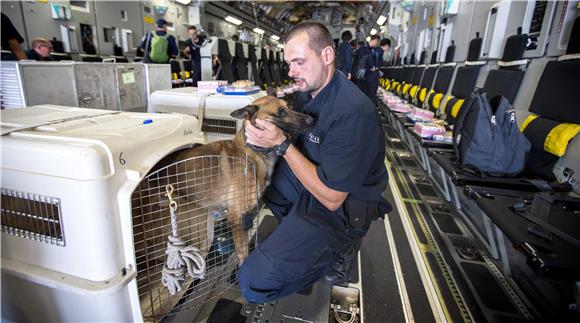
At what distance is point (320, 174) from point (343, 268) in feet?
2.03

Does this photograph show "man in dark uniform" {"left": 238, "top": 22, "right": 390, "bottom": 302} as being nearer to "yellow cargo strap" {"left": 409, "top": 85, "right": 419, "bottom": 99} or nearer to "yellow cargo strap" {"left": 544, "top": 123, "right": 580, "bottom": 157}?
"yellow cargo strap" {"left": 544, "top": 123, "right": 580, "bottom": 157}

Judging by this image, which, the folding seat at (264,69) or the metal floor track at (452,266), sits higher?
the folding seat at (264,69)

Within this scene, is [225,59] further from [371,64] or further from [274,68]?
[274,68]

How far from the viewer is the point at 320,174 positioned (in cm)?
125

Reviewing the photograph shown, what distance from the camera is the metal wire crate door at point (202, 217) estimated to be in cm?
128

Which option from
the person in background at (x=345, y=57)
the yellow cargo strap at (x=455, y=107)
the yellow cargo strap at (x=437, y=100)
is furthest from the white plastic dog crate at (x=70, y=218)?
the person in background at (x=345, y=57)

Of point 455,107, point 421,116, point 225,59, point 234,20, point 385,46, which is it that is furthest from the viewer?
point 234,20

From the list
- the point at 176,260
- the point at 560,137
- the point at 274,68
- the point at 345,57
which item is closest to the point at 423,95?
the point at 345,57

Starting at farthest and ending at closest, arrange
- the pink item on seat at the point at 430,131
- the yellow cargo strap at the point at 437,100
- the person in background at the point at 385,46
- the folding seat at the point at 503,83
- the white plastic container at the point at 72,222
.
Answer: the person in background at the point at 385,46, the yellow cargo strap at the point at 437,100, the pink item on seat at the point at 430,131, the folding seat at the point at 503,83, the white plastic container at the point at 72,222

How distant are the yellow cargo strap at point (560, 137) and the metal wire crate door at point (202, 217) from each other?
5.86 feet

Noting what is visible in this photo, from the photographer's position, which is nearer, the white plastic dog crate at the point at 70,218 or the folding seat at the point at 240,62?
the white plastic dog crate at the point at 70,218

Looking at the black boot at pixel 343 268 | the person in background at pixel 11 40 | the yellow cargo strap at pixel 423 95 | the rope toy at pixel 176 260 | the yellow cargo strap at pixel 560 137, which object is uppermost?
the person in background at pixel 11 40

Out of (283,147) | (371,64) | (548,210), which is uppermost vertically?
(371,64)

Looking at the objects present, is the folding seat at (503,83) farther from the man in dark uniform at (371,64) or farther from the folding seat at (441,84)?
the man in dark uniform at (371,64)
